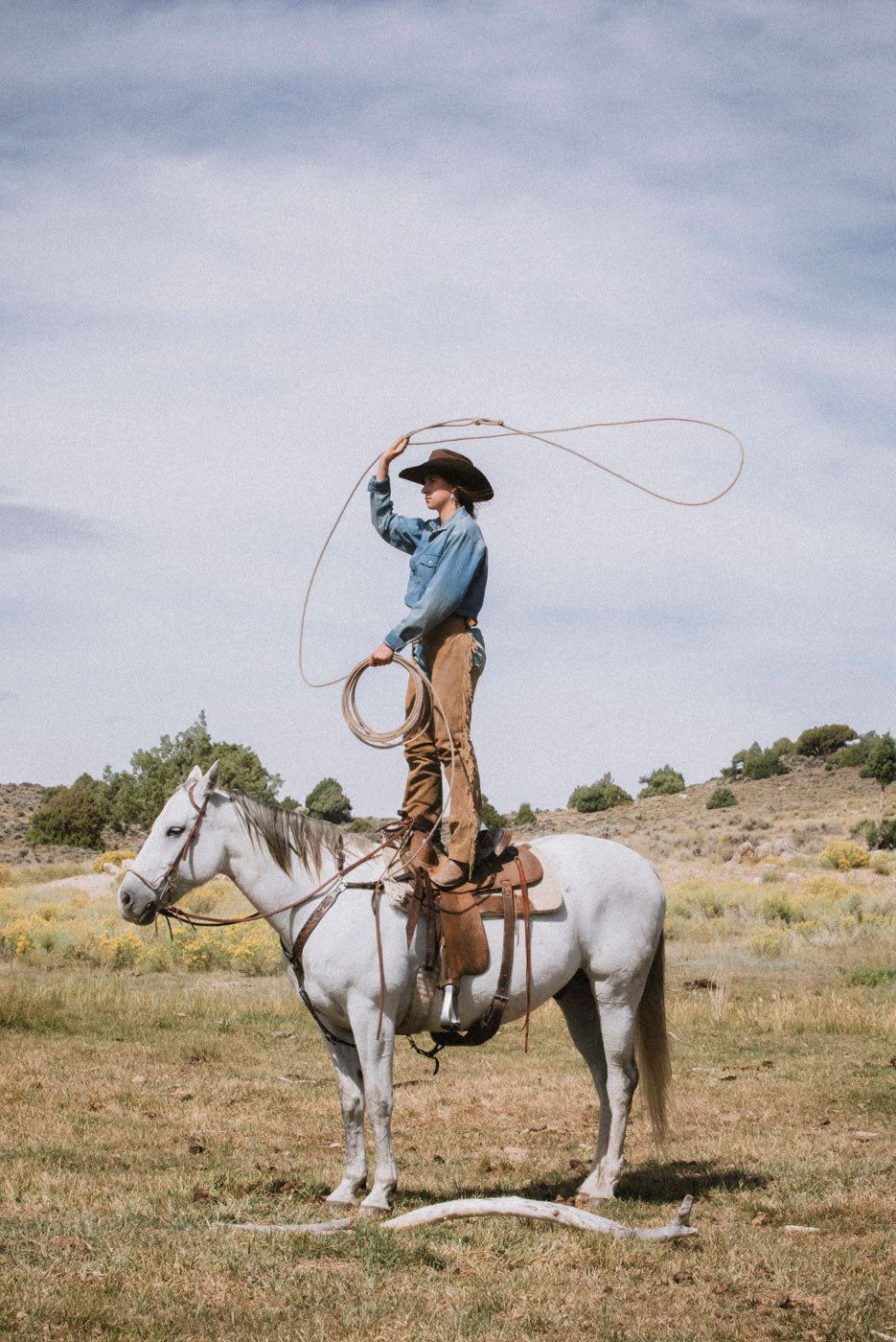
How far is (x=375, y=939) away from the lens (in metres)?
6.97

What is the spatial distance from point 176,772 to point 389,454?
38057 millimetres

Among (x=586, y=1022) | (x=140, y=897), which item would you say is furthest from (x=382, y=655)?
(x=586, y=1022)

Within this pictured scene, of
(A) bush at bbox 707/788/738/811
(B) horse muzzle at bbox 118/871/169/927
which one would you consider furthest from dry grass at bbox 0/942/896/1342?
(A) bush at bbox 707/788/738/811

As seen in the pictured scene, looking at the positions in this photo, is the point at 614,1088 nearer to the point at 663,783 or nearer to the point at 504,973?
the point at 504,973

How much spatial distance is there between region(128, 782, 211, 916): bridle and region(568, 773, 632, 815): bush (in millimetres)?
62658

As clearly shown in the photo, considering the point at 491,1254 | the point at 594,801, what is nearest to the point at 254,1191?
the point at 491,1254

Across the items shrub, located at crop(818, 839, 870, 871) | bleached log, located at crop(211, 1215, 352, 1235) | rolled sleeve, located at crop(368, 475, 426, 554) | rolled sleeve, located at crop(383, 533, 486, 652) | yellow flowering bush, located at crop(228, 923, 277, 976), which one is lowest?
yellow flowering bush, located at crop(228, 923, 277, 976)

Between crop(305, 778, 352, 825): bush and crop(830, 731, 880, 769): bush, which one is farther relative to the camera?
crop(830, 731, 880, 769): bush

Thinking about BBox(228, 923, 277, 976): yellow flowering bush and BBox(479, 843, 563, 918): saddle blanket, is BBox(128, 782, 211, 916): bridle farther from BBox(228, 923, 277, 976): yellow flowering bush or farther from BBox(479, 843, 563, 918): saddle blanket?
BBox(228, 923, 277, 976): yellow flowering bush

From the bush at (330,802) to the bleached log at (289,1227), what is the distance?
164ft

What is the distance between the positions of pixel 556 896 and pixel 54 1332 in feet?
12.3

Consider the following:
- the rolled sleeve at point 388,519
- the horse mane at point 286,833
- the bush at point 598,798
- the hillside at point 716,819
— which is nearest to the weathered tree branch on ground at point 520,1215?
the horse mane at point 286,833

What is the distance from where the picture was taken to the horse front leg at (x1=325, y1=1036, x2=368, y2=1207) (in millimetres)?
7082

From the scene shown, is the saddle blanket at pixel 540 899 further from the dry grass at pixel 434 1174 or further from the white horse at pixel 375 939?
the dry grass at pixel 434 1174
